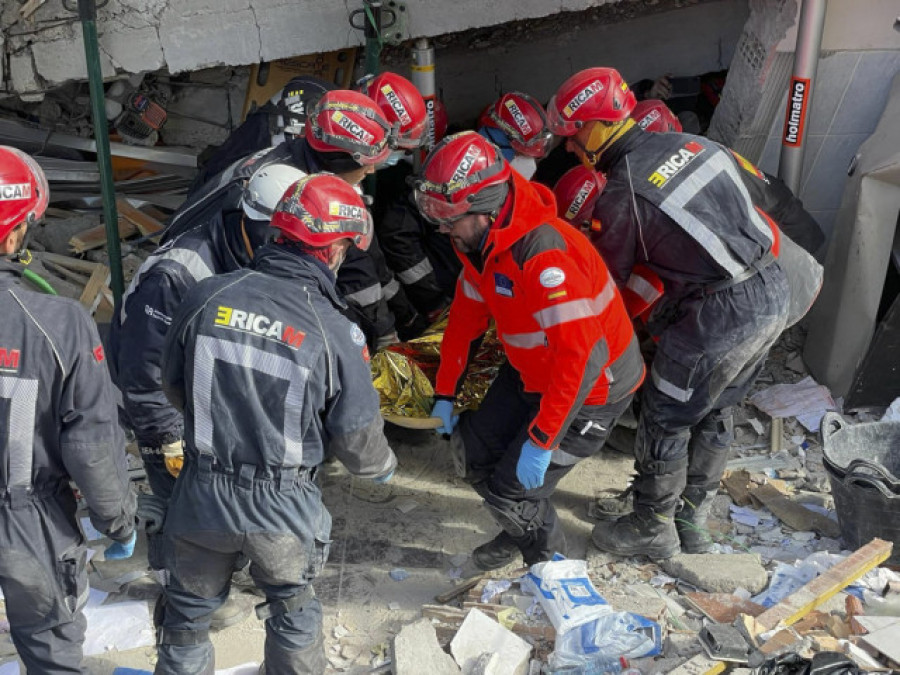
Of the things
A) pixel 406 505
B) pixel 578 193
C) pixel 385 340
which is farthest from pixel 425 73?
pixel 406 505

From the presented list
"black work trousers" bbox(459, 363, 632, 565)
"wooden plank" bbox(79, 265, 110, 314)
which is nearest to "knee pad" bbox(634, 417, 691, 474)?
"black work trousers" bbox(459, 363, 632, 565)

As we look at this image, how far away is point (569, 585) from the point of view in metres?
4.28

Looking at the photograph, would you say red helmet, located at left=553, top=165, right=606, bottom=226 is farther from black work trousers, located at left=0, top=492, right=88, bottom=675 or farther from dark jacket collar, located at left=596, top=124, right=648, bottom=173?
black work trousers, located at left=0, top=492, right=88, bottom=675

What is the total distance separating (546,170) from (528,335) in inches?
116

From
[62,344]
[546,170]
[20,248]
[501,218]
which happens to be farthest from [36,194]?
[546,170]

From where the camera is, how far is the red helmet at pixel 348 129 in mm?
4531

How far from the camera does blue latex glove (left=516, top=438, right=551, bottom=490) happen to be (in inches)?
167

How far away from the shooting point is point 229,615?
14.5ft

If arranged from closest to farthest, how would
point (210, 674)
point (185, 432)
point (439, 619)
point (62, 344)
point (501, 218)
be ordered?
point (62, 344), point (185, 432), point (210, 674), point (501, 218), point (439, 619)

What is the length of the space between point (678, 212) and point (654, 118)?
1.62 meters

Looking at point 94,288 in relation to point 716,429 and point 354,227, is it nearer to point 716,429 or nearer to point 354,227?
point 354,227

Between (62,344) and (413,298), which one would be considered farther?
(413,298)

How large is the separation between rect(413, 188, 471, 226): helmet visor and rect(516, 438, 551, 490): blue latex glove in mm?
1024

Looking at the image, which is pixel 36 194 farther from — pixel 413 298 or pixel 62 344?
pixel 413 298
